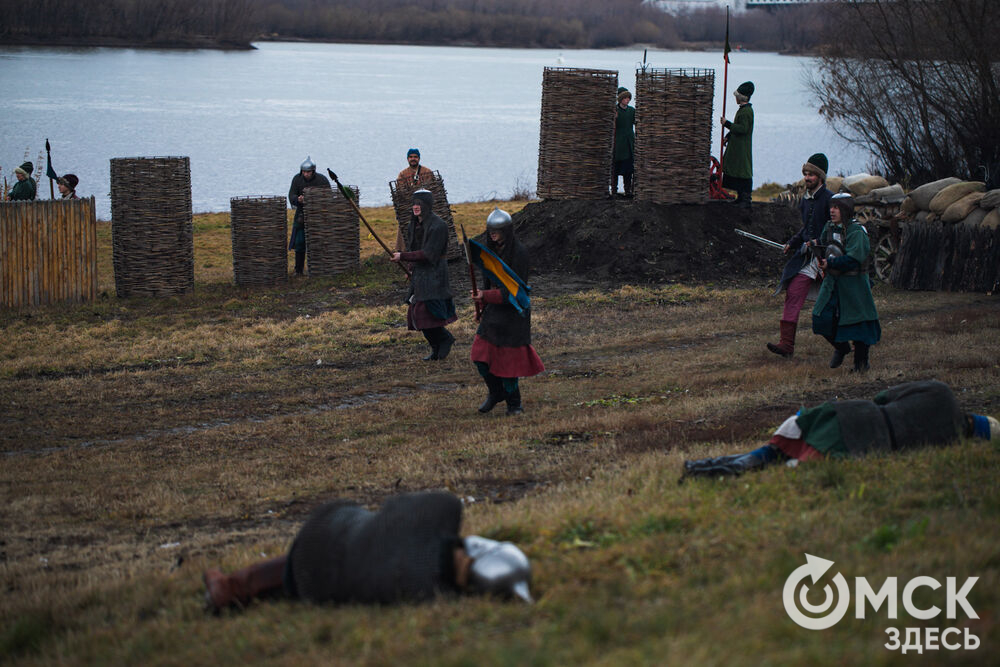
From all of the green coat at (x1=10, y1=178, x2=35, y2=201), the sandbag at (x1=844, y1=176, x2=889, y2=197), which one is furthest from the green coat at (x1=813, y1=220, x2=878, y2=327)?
the green coat at (x1=10, y1=178, x2=35, y2=201)

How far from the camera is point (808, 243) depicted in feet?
34.8

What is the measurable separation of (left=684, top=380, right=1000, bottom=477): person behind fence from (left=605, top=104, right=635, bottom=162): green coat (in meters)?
13.2

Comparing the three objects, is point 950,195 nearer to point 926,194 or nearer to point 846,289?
point 926,194

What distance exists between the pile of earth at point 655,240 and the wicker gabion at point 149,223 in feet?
19.7

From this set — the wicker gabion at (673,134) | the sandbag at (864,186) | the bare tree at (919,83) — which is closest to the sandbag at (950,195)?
the sandbag at (864,186)

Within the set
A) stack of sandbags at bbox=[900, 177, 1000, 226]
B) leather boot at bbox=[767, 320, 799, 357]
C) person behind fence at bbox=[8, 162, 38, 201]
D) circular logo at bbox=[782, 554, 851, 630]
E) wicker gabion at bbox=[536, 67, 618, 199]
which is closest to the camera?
circular logo at bbox=[782, 554, 851, 630]

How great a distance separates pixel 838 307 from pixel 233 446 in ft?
19.2

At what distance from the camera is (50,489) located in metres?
7.54

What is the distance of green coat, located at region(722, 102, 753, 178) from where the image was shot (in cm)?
1756

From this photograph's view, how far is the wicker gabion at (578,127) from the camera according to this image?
1819cm

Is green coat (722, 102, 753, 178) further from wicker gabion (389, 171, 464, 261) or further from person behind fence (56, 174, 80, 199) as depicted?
person behind fence (56, 174, 80, 199)

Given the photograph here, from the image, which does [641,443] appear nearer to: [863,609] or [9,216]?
[863,609]

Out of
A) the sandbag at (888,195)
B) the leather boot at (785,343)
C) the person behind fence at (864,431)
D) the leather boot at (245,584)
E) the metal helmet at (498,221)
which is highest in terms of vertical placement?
the sandbag at (888,195)

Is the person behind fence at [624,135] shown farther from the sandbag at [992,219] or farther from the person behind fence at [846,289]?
the person behind fence at [846,289]
